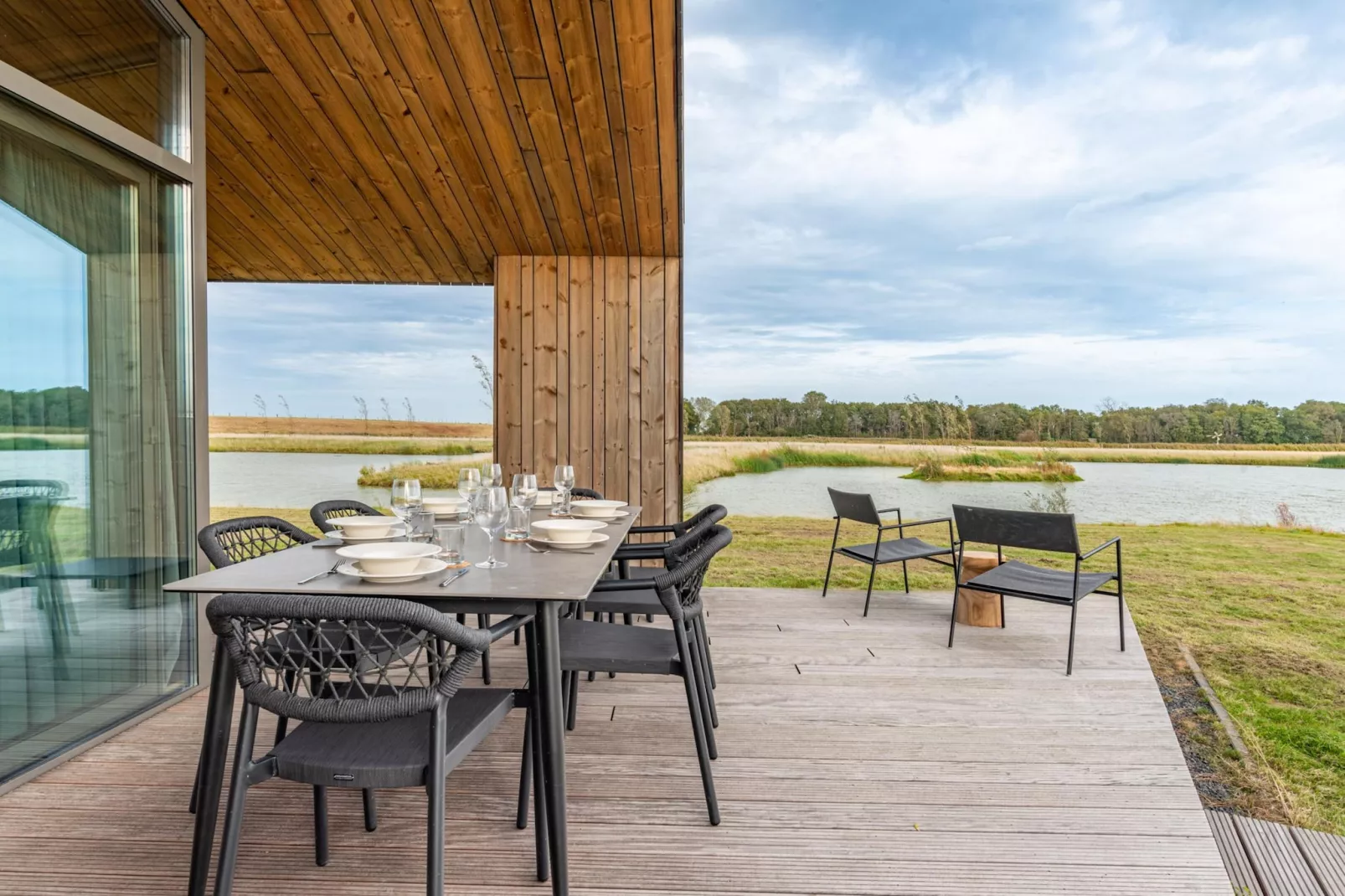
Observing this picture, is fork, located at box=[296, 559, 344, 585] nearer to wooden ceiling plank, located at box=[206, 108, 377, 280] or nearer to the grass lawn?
the grass lawn

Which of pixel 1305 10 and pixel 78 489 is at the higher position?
pixel 1305 10

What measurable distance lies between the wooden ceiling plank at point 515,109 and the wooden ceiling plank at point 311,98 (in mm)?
803

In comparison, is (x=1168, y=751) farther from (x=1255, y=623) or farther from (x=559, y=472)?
(x=1255, y=623)

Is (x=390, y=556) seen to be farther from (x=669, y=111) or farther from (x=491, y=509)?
(x=669, y=111)

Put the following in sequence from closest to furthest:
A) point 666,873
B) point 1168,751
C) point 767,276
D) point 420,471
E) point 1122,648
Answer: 1. point 666,873
2. point 1168,751
3. point 1122,648
4. point 420,471
5. point 767,276

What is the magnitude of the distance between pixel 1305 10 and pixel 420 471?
822 centimetres

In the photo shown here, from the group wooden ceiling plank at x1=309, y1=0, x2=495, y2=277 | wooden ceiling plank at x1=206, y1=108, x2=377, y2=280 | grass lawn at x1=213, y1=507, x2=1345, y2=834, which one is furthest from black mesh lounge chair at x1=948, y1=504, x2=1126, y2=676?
wooden ceiling plank at x1=206, y1=108, x2=377, y2=280

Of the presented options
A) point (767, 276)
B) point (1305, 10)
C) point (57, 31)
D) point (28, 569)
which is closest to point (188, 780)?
point (28, 569)

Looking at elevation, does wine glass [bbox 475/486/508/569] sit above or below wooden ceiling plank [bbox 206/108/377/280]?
below

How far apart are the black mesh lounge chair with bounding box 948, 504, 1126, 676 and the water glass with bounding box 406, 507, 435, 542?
258 cm

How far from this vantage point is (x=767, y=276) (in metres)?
8.70

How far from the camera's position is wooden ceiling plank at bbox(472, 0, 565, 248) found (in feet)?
9.75

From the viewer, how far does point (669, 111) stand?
3529mm

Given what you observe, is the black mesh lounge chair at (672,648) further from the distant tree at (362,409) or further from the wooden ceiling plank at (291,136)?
the distant tree at (362,409)
